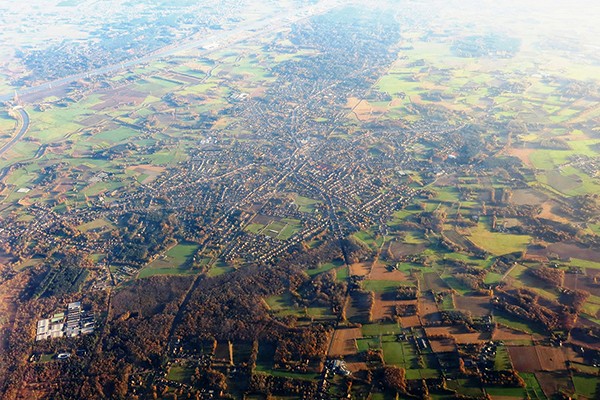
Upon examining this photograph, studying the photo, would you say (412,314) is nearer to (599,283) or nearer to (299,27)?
(599,283)

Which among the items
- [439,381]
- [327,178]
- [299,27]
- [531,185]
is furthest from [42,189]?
[299,27]

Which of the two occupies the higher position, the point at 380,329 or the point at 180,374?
the point at 380,329

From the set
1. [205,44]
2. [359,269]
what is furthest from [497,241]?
[205,44]

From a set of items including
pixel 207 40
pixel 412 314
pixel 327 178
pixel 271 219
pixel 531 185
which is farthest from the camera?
pixel 207 40

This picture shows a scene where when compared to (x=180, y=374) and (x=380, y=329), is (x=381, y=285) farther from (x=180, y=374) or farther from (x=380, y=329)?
(x=180, y=374)

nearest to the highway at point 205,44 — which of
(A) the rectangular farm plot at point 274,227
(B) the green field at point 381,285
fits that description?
(A) the rectangular farm plot at point 274,227

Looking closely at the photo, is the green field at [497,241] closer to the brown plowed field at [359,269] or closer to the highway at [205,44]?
the brown plowed field at [359,269]
